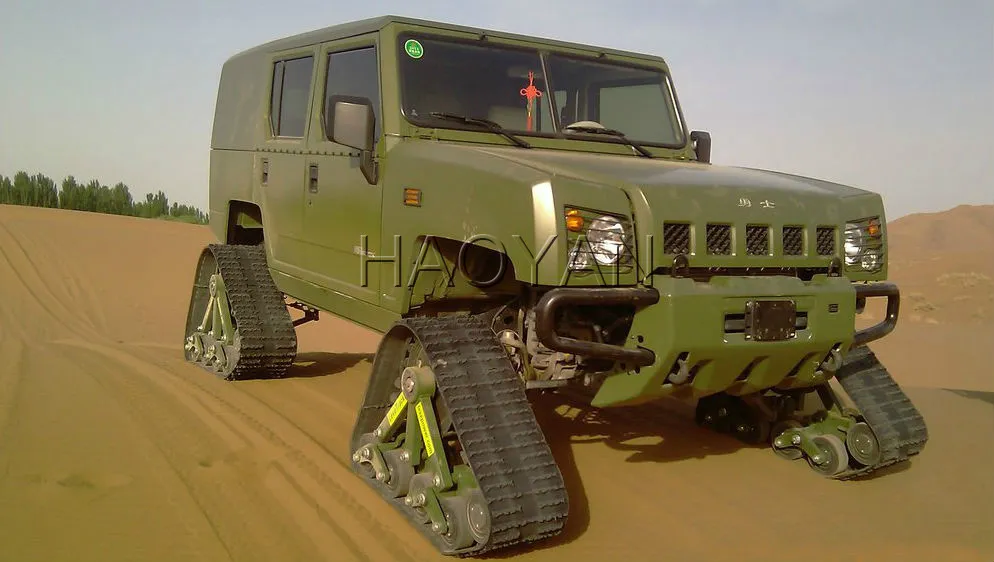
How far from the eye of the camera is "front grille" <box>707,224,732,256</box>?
401 centimetres

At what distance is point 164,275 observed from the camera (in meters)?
16.9

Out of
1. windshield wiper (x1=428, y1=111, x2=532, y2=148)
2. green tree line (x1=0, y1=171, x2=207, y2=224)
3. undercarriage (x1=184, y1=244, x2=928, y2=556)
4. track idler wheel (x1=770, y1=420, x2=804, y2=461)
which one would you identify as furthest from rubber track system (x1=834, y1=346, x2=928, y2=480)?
green tree line (x1=0, y1=171, x2=207, y2=224)

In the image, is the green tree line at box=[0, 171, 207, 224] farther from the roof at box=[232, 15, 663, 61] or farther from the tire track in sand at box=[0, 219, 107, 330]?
the roof at box=[232, 15, 663, 61]

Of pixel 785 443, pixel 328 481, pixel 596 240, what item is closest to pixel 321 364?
pixel 328 481

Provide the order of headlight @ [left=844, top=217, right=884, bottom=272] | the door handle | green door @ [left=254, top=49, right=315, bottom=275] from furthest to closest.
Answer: green door @ [left=254, top=49, right=315, bottom=275]
the door handle
headlight @ [left=844, top=217, right=884, bottom=272]

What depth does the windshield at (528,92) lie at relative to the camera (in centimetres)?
505

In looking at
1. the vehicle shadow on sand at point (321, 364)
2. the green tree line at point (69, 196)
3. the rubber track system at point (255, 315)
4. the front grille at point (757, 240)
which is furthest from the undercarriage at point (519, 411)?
the green tree line at point (69, 196)

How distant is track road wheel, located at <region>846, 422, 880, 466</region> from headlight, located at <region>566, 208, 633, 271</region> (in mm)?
2179

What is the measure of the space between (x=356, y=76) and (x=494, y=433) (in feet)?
8.89

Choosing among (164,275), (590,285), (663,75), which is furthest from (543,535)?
(164,275)

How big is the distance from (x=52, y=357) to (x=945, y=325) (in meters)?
11.7

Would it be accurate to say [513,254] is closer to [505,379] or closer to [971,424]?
[505,379]

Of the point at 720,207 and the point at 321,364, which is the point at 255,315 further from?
the point at 720,207

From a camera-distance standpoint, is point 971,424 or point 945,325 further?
point 945,325
